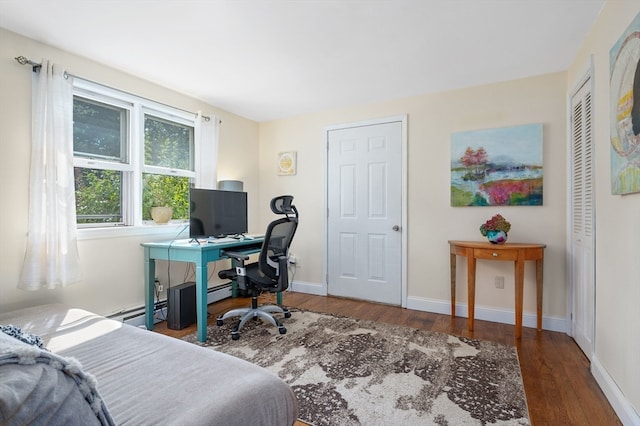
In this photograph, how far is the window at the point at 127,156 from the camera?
8.63 ft

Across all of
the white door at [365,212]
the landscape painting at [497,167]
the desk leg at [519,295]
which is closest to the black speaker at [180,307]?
the white door at [365,212]

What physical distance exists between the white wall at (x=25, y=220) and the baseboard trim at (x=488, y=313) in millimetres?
2610

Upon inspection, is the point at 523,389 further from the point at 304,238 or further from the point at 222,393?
the point at 304,238

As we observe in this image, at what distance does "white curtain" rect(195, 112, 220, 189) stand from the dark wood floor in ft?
4.69

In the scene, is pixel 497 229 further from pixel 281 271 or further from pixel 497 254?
pixel 281 271

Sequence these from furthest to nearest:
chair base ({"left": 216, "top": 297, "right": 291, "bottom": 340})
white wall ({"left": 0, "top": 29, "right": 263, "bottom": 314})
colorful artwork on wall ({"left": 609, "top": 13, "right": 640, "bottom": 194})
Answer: chair base ({"left": 216, "top": 297, "right": 291, "bottom": 340})
white wall ({"left": 0, "top": 29, "right": 263, "bottom": 314})
colorful artwork on wall ({"left": 609, "top": 13, "right": 640, "bottom": 194})

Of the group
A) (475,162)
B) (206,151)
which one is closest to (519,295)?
(475,162)

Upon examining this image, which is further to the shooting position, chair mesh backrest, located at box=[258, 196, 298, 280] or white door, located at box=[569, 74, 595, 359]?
chair mesh backrest, located at box=[258, 196, 298, 280]

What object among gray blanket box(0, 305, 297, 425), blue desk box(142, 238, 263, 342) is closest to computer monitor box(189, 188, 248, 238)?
blue desk box(142, 238, 263, 342)

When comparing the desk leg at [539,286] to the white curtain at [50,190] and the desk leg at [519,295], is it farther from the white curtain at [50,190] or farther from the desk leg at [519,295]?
the white curtain at [50,190]

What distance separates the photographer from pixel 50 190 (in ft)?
7.45

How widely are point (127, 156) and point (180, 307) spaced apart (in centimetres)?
149

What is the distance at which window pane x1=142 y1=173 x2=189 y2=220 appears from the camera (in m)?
3.10

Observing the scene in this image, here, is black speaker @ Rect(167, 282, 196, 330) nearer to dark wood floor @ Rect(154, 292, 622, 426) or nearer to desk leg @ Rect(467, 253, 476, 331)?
dark wood floor @ Rect(154, 292, 622, 426)
